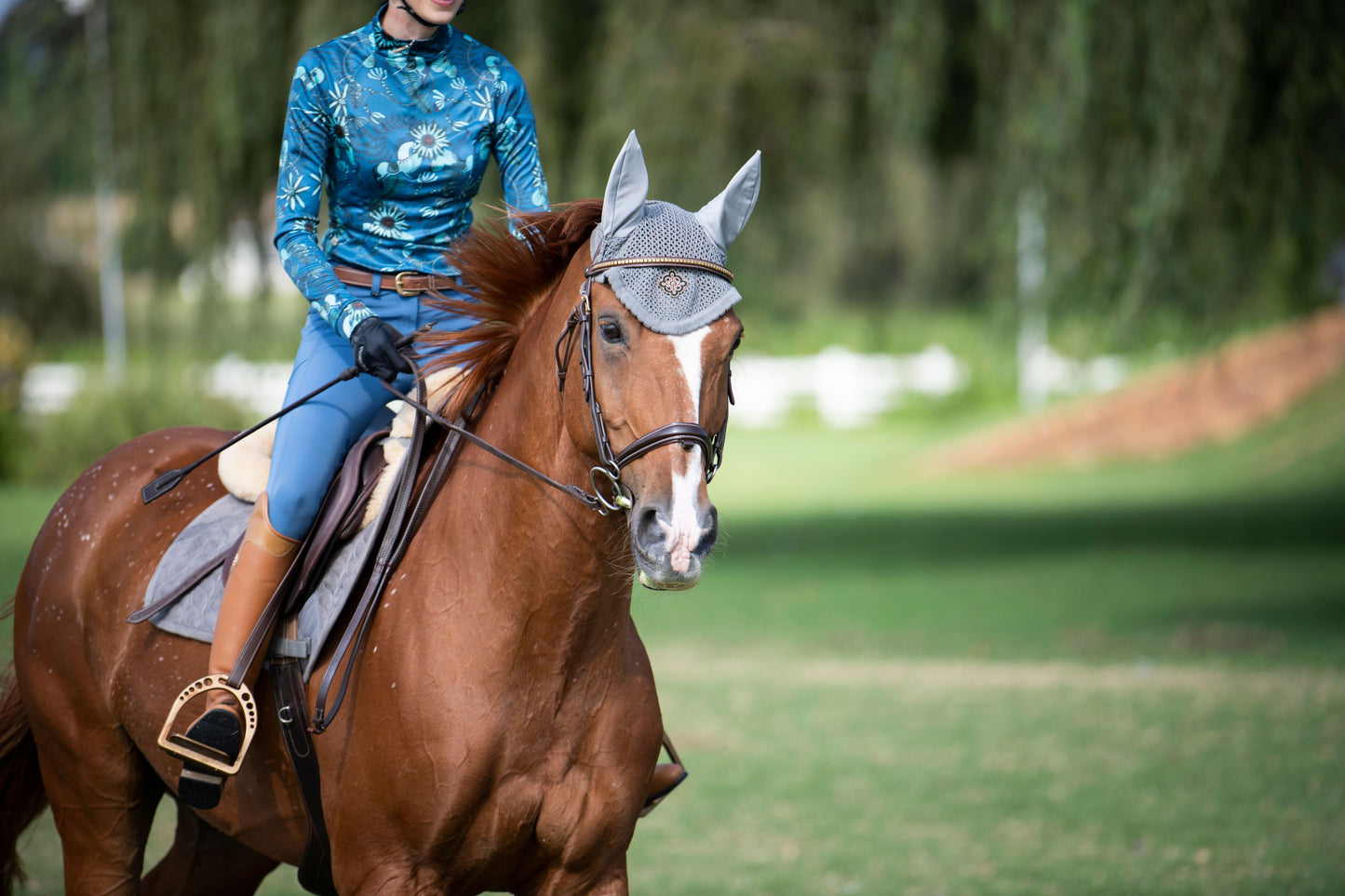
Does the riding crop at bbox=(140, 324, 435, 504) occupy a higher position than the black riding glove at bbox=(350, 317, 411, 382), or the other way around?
the black riding glove at bbox=(350, 317, 411, 382)

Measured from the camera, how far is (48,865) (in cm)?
545

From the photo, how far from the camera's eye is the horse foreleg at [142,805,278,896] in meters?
3.66

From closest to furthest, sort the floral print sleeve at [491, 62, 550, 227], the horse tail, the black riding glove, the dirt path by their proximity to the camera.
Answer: the black riding glove
the floral print sleeve at [491, 62, 550, 227]
the horse tail
the dirt path

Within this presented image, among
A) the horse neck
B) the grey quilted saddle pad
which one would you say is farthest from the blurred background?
the horse neck

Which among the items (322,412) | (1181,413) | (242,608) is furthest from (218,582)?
(1181,413)

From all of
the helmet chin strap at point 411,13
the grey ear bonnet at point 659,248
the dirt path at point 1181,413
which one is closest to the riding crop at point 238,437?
the grey ear bonnet at point 659,248

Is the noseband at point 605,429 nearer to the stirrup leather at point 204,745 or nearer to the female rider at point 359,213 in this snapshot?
the female rider at point 359,213

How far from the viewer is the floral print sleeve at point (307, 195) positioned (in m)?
2.94

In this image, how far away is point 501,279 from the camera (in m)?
2.86

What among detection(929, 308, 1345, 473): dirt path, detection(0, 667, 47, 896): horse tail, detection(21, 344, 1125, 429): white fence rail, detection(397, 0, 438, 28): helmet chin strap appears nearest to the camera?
detection(397, 0, 438, 28): helmet chin strap

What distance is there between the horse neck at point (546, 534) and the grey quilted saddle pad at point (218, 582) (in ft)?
0.96

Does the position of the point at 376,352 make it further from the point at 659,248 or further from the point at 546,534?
the point at 659,248

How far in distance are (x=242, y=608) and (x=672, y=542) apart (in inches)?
46.8

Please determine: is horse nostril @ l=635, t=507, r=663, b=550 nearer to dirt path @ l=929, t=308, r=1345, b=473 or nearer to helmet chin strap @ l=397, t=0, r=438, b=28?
helmet chin strap @ l=397, t=0, r=438, b=28
